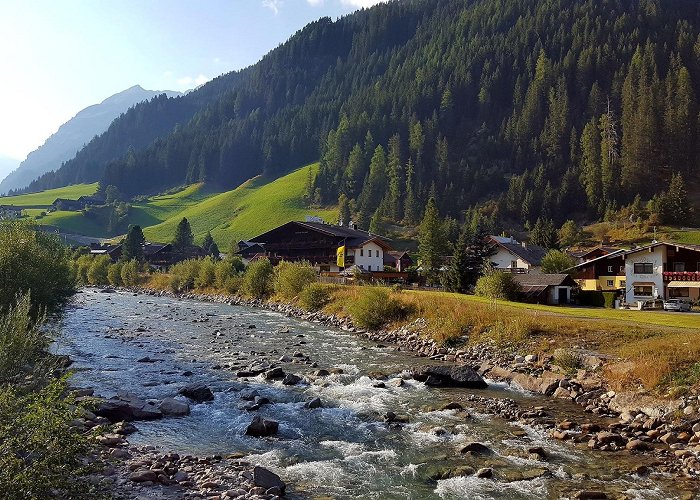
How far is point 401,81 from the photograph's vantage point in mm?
195625

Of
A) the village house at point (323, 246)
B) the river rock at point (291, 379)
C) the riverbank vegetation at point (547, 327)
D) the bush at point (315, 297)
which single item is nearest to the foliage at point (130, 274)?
the village house at point (323, 246)

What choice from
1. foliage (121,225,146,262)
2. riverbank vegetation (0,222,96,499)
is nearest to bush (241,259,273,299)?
riverbank vegetation (0,222,96,499)

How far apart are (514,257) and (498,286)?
104 feet

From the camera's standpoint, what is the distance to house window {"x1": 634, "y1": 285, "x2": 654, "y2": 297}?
5575cm

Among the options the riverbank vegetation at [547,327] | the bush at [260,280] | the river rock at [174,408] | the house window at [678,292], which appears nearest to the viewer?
the river rock at [174,408]

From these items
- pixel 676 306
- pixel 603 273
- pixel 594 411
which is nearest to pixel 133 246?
pixel 603 273

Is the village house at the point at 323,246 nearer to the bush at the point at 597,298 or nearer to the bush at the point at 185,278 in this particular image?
the bush at the point at 185,278

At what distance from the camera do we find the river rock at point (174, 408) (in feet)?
71.2

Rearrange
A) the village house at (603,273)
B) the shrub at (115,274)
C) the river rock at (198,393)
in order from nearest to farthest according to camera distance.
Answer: the river rock at (198,393), the village house at (603,273), the shrub at (115,274)

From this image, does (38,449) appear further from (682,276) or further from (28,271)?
(682,276)

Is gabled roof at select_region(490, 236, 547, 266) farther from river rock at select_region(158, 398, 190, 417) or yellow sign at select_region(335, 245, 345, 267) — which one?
river rock at select_region(158, 398, 190, 417)

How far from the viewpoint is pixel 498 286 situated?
48906 mm

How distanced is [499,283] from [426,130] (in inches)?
4669

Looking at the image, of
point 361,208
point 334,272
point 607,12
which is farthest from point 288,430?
point 607,12
